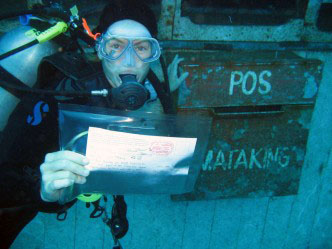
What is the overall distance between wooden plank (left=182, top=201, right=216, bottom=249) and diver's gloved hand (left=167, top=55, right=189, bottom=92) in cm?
98

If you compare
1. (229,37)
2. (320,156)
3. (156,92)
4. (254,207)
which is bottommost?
(254,207)

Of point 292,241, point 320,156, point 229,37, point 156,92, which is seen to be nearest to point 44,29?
point 156,92

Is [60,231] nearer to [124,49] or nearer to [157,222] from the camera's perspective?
[157,222]

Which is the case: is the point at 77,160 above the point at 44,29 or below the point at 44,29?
below

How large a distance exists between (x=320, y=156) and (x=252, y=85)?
1123 mm

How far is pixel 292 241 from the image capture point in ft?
8.27

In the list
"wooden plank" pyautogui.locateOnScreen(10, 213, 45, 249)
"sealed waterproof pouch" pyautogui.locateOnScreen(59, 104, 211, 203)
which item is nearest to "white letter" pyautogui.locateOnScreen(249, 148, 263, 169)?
"sealed waterproof pouch" pyautogui.locateOnScreen(59, 104, 211, 203)

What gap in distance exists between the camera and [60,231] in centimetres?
204

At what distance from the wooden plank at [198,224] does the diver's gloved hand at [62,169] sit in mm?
1238

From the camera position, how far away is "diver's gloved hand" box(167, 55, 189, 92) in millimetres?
1457

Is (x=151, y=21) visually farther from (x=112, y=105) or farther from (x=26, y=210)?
(x=26, y=210)

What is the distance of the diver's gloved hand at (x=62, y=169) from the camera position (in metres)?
1.08

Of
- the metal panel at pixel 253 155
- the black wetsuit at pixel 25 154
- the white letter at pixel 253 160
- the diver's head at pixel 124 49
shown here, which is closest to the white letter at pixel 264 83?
the metal panel at pixel 253 155

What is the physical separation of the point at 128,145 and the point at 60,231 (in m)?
1.20
